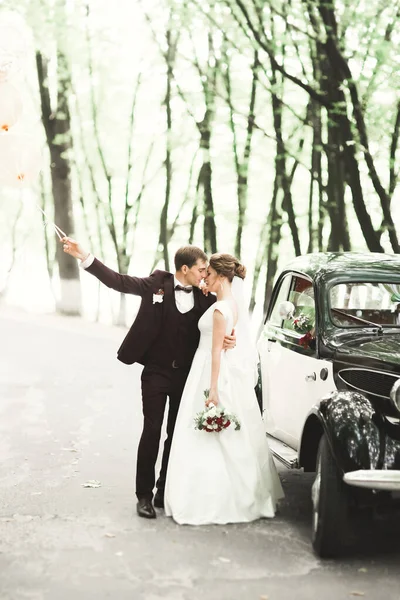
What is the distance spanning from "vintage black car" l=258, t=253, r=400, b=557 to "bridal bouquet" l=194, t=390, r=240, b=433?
21.9 inches

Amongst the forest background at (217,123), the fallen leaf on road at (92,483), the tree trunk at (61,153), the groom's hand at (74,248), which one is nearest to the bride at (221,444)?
the groom's hand at (74,248)

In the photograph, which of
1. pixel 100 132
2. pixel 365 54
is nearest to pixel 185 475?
pixel 365 54

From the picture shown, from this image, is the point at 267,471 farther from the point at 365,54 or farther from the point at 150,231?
the point at 150,231

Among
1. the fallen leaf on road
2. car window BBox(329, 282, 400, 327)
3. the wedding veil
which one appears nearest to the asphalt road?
the fallen leaf on road

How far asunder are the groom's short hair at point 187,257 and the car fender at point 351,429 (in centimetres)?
160

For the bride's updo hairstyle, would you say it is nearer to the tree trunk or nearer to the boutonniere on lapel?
the boutonniere on lapel

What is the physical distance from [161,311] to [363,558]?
2360mm

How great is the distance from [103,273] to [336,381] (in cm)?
188

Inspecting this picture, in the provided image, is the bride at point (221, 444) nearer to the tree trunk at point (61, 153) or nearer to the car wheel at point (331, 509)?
the car wheel at point (331, 509)

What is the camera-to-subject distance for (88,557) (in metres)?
5.75

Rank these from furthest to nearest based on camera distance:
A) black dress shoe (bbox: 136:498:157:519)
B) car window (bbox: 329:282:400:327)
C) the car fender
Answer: car window (bbox: 329:282:400:327) < black dress shoe (bbox: 136:498:157:519) < the car fender

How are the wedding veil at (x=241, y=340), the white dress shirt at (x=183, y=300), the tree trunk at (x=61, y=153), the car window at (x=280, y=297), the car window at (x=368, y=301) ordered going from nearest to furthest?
the wedding veil at (x=241, y=340), the white dress shirt at (x=183, y=300), the car window at (x=368, y=301), the car window at (x=280, y=297), the tree trunk at (x=61, y=153)

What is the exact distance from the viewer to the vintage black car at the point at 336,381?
5.60 metres

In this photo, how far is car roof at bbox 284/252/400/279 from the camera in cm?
746
